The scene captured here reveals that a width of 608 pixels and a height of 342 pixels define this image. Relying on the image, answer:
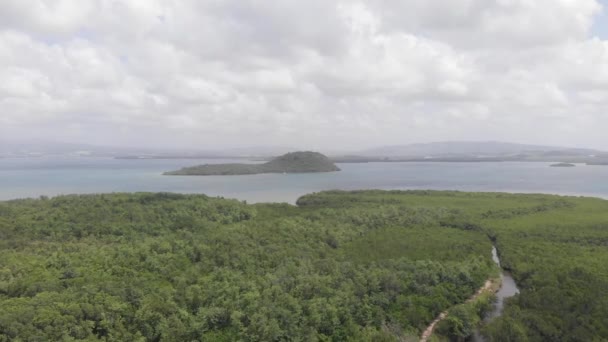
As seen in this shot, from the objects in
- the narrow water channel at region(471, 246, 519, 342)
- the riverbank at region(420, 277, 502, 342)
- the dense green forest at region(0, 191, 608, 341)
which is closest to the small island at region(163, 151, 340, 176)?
the dense green forest at region(0, 191, 608, 341)

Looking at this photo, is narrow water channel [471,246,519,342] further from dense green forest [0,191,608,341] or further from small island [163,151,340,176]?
small island [163,151,340,176]

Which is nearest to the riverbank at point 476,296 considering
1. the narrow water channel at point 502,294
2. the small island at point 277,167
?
the narrow water channel at point 502,294

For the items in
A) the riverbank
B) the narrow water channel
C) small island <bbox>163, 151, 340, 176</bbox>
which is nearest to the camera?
the riverbank

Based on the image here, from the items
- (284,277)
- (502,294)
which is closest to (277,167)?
(502,294)

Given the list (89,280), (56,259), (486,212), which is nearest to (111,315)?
(89,280)

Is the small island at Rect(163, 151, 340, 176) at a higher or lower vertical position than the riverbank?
higher

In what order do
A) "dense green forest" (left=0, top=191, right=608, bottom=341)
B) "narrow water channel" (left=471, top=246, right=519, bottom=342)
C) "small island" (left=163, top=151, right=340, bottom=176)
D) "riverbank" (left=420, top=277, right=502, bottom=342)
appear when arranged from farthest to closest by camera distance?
"small island" (left=163, top=151, right=340, bottom=176), "narrow water channel" (left=471, top=246, right=519, bottom=342), "riverbank" (left=420, top=277, right=502, bottom=342), "dense green forest" (left=0, top=191, right=608, bottom=341)

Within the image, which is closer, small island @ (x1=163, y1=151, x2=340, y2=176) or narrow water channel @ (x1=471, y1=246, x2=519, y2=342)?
narrow water channel @ (x1=471, y1=246, x2=519, y2=342)

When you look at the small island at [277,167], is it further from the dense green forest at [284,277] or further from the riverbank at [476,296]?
the riverbank at [476,296]
